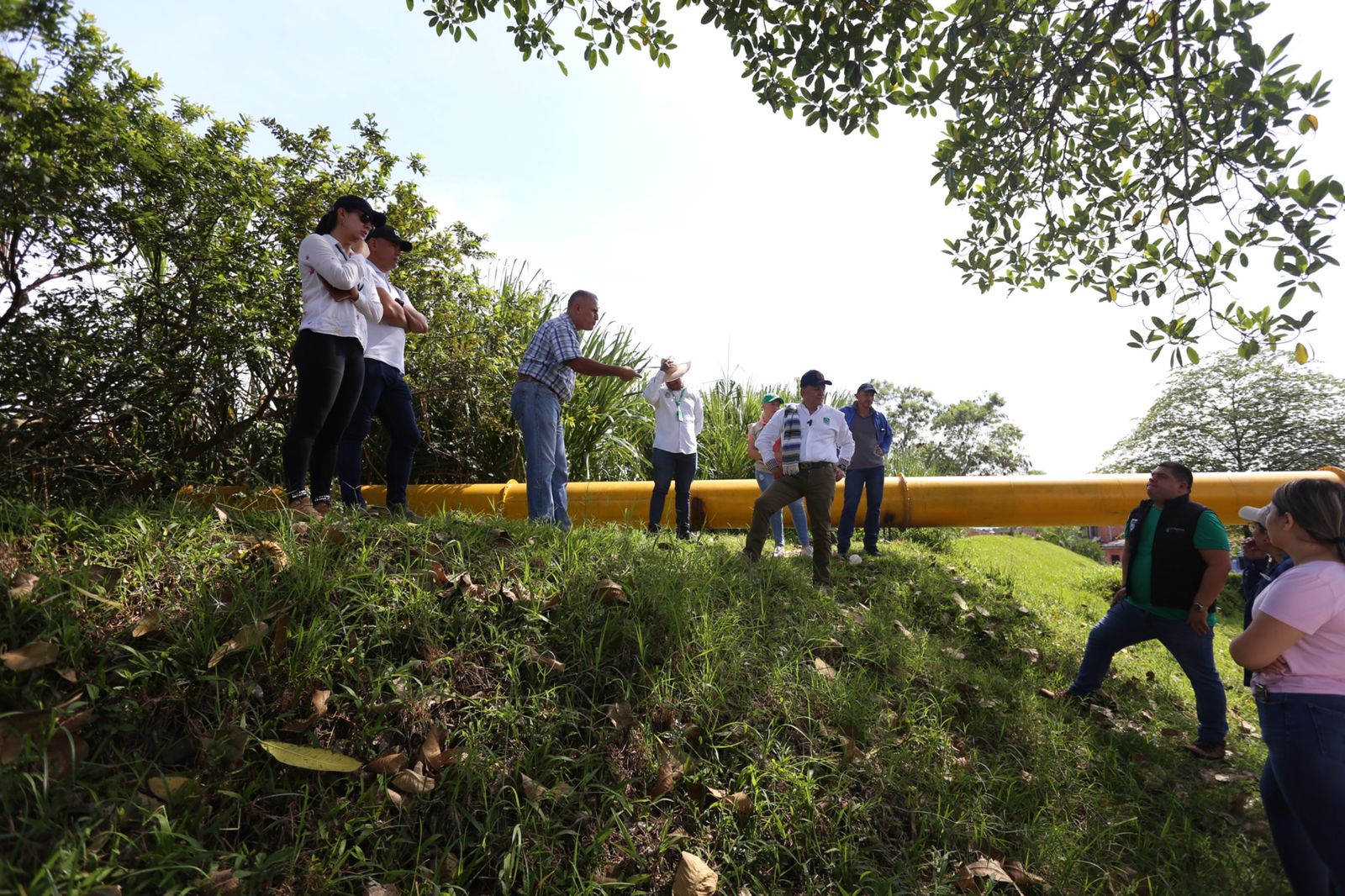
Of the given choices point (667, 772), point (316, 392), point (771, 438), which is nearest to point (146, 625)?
point (316, 392)

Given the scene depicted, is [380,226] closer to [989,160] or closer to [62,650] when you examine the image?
[62,650]

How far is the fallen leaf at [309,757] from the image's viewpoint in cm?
190

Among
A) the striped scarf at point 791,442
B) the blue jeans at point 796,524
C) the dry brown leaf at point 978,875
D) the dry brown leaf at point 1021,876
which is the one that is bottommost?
the dry brown leaf at point 1021,876

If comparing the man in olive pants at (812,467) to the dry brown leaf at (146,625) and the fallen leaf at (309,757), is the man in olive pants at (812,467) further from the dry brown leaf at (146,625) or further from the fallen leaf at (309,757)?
A: the dry brown leaf at (146,625)

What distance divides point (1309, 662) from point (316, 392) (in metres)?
4.43

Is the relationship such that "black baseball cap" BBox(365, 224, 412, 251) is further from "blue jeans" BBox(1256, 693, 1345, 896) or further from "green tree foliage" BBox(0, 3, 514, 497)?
"blue jeans" BBox(1256, 693, 1345, 896)

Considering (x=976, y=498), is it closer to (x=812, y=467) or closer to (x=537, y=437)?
(x=812, y=467)

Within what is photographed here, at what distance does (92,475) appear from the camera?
414 cm

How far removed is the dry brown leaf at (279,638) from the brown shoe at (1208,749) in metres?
4.93

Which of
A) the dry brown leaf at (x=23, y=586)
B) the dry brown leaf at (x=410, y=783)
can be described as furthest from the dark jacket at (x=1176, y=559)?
the dry brown leaf at (x=23, y=586)

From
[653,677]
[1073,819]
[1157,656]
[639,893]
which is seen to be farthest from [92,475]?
[1157,656]

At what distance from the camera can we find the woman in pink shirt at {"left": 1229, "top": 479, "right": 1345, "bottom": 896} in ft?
7.04

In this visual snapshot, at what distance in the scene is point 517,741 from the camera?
2.29 m

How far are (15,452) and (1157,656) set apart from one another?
865 centimetres
